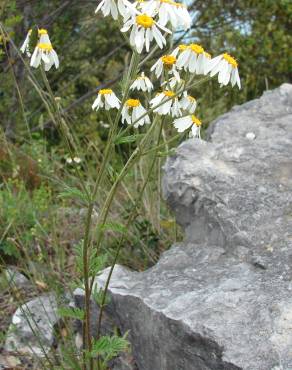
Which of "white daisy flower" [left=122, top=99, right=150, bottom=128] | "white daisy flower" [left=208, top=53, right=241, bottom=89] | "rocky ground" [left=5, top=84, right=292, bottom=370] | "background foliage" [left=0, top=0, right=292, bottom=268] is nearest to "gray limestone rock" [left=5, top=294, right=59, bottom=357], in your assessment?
"rocky ground" [left=5, top=84, right=292, bottom=370]

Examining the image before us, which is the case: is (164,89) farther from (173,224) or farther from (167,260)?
(173,224)

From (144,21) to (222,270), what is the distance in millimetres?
967

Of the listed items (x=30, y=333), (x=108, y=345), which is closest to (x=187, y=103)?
(x=108, y=345)

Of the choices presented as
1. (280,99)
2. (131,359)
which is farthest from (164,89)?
(280,99)

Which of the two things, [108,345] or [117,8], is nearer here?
[117,8]

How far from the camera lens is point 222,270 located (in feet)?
7.16

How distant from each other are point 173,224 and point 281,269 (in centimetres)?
100

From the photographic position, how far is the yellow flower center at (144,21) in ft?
5.12

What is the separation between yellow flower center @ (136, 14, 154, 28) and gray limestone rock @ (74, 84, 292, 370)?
0.89 m

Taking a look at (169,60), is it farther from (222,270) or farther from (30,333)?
(30,333)

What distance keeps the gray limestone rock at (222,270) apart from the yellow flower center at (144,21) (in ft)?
2.91

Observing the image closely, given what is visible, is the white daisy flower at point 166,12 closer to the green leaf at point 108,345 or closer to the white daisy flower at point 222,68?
the white daisy flower at point 222,68

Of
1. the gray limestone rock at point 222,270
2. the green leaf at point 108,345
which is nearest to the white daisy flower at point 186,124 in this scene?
the gray limestone rock at point 222,270

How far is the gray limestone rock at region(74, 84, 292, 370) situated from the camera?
1.87 metres
